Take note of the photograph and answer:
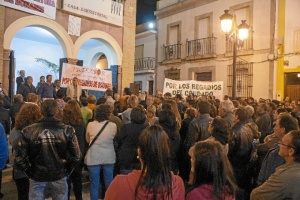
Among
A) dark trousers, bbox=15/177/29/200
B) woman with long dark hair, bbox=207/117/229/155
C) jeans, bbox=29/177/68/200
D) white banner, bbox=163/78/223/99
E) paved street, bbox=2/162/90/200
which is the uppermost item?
white banner, bbox=163/78/223/99

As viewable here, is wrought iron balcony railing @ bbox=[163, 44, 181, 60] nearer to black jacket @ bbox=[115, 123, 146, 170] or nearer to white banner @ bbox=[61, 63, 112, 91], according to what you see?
white banner @ bbox=[61, 63, 112, 91]

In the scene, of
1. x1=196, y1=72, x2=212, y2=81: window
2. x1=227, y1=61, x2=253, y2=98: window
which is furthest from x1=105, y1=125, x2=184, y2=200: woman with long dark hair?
x1=196, y1=72, x2=212, y2=81: window

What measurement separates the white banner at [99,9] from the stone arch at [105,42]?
2.15 ft

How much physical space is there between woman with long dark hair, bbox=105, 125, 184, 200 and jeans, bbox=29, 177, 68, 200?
1.87 m

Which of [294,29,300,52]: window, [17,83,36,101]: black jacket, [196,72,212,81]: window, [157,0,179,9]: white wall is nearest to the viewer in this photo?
[17,83,36,101]: black jacket

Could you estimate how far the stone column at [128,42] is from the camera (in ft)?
49.4

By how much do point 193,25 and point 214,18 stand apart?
5.90 ft

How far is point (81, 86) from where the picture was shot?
11484mm

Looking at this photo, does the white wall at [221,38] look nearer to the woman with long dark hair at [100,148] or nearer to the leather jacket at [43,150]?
the woman with long dark hair at [100,148]

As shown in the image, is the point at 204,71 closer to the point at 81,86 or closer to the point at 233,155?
the point at 81,86

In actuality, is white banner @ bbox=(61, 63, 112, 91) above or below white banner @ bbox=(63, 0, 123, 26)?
below

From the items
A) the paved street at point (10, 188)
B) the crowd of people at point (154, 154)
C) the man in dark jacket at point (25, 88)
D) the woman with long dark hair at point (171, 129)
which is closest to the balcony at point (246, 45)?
the man in dark jacket at point (25, 88)

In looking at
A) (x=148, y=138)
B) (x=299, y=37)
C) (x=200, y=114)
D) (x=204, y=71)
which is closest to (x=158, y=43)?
(x=204, y=71)

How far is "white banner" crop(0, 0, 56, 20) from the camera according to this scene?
11.0m
